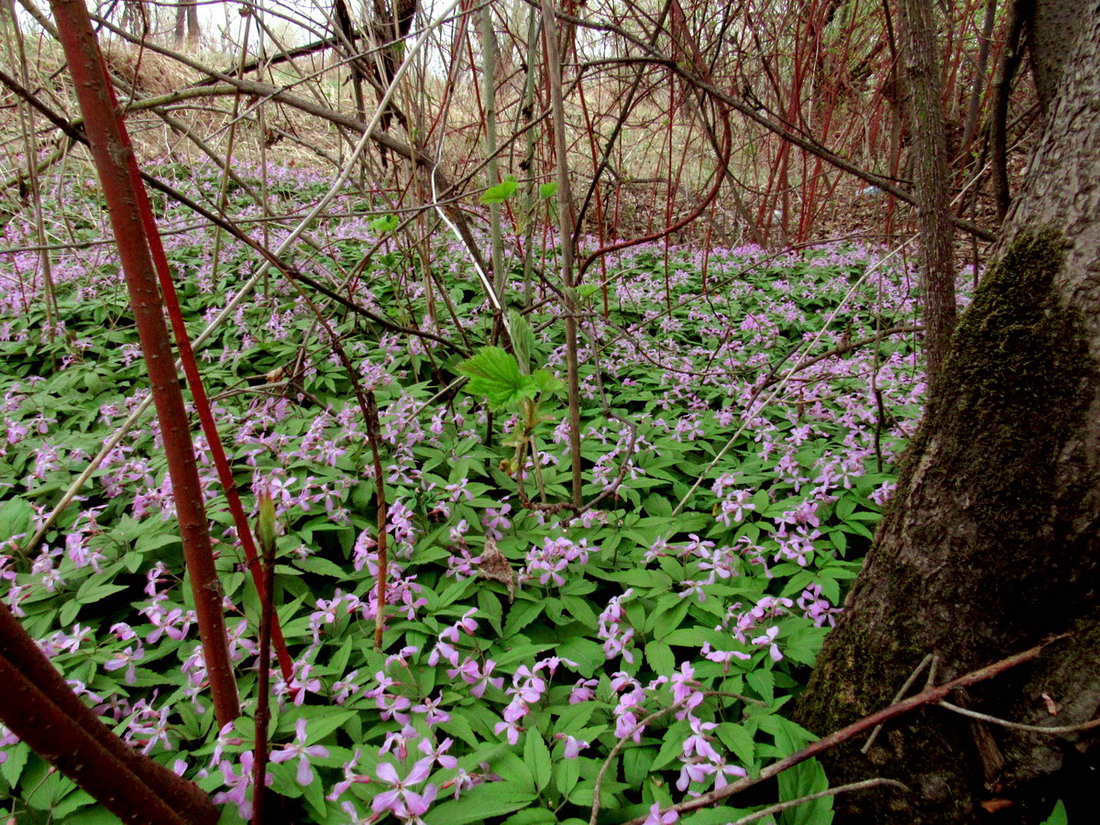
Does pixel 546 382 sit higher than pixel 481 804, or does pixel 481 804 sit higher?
pixel 546 382

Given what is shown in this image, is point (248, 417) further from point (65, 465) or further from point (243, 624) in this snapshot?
point (243, 624)

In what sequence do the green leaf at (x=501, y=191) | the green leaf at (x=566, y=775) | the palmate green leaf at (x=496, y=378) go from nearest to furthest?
1. the green leaf at (x=566, y=775)
2. the palmate green leaf at (x=496, y=378)
3. the green leaf at (x=501, y=191)

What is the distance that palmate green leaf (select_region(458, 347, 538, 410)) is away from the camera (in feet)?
3.97

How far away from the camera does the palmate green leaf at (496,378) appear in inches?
47.6

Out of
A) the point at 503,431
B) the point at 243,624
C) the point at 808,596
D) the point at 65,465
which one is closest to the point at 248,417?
the point at 65,465

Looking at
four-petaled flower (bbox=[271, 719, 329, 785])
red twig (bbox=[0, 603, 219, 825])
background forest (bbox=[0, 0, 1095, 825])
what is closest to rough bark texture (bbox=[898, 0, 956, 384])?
background forest (bbox=[0, 0, 1095, 825])

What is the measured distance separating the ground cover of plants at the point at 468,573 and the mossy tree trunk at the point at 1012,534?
0.22 metres

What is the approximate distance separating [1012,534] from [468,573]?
1250 millimetres

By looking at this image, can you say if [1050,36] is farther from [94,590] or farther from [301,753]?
[94,590]

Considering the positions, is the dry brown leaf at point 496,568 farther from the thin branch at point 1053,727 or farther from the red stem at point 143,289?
the thin branch at point 1053,727

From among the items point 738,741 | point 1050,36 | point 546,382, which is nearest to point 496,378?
point 546,382

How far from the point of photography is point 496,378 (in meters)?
1.24

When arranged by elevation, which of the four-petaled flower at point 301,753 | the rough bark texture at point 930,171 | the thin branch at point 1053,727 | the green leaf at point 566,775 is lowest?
the green leaf at point 566,775

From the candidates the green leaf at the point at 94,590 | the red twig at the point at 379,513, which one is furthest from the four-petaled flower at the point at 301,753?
the green leaf at the point at 94,590
